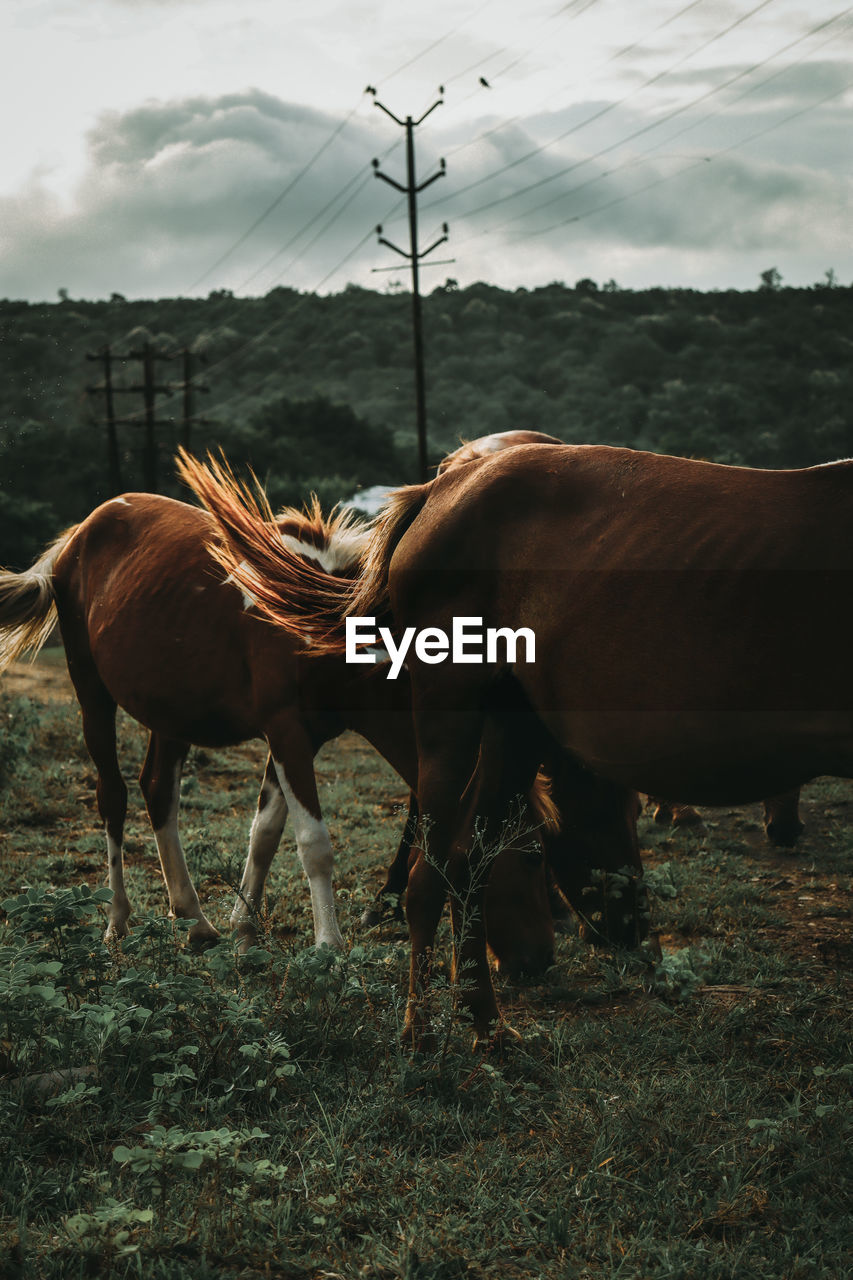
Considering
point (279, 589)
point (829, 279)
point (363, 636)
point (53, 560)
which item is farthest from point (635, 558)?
point (829, 279)

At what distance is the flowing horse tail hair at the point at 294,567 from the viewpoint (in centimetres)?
371

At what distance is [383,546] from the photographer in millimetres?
3705

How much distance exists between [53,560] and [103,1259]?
4093 mm

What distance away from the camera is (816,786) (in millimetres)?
7754

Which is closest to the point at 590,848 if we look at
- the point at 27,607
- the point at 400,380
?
the point at 27,607

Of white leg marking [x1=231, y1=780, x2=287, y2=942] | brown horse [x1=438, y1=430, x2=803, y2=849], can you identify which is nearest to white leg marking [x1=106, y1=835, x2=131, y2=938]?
white leg marking [x1=231, y1=780, x2=287, y2=942]

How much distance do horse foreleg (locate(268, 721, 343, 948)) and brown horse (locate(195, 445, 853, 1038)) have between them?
922 mm

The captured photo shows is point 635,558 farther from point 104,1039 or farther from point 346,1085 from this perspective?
point 104,1039

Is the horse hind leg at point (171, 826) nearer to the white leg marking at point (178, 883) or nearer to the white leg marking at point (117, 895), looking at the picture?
the white leg marking at point (178, 883)

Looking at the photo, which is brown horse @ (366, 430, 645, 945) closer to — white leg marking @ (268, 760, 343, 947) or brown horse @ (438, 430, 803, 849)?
white leg marking @ (268, 760, 343, 947)

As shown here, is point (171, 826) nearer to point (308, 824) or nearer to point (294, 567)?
point (308, 824)

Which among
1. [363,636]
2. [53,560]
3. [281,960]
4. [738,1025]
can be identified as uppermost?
[53,560]

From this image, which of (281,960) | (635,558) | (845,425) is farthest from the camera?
(845,425)

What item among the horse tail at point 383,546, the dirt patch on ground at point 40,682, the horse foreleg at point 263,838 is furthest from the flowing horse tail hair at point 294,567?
the dirt patch on ground at point 40,682
